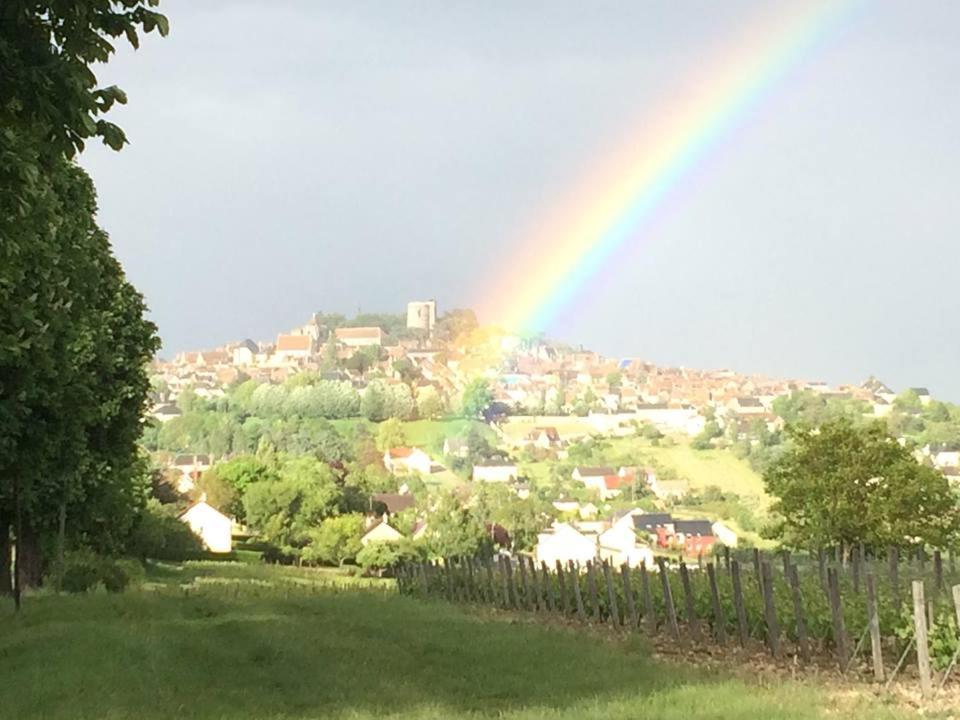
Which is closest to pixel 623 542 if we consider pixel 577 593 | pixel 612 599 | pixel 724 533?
pixel 724 533

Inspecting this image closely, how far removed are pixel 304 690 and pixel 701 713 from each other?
228 inches

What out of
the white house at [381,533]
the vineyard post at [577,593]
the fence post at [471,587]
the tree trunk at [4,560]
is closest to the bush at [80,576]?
the tree trunk at [4,560]

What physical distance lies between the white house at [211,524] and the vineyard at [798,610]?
276ft

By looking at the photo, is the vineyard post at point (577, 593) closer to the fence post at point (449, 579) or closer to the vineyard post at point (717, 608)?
the vineyard post at point (717, 608)

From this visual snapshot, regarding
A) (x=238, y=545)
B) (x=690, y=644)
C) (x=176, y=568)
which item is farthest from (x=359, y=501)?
(x=690, y=644)

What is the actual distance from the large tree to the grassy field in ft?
108

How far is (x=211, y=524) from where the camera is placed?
4646 inches

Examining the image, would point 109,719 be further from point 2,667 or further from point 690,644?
point 690,644

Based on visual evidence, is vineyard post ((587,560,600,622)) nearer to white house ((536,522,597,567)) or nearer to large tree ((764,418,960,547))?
large tree ((764,418,960,547))

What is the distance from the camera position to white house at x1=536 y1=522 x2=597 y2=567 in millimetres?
125125

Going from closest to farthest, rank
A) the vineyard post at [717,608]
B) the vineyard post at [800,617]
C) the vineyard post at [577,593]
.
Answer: the vineyard post at [800,617], the vineyard post at [717,608], the vineyard post at [577,593]

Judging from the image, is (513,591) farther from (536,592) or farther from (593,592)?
(593,592)

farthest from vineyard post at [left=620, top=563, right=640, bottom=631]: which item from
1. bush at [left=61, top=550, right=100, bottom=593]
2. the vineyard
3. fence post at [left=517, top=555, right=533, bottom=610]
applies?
bush at [left=61, top=550, right=100, bottom=593]

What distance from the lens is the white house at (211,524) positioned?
115938 mm
